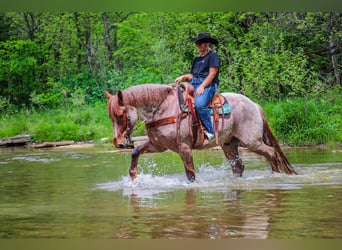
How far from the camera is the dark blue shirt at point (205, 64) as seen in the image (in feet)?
21.1

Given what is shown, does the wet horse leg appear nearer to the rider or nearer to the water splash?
the water splash

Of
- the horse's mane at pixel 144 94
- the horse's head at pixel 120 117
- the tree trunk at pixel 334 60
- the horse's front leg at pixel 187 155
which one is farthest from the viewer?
the tree trunk at pixel 334 60

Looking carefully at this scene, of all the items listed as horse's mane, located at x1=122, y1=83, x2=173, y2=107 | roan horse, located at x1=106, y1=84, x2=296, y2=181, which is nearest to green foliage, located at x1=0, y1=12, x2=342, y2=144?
roan horse, located at x1=106, y1=84, x2=296, y2=181

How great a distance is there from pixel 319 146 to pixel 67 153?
127 inches

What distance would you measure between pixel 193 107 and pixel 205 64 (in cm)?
39

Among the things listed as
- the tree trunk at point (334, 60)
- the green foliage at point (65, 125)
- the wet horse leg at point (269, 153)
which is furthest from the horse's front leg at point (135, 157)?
the green foliage at point (65, 125)

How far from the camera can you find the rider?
6.41 meters

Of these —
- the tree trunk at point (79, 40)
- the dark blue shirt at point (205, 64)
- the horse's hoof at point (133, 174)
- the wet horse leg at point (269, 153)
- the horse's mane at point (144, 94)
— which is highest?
the tree trunk at point (79, 40)

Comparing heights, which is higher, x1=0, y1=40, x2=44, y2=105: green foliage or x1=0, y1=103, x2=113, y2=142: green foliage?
x1=0, y1=40, x2=44, y2=105: green foliage

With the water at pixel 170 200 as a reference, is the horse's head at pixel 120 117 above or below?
above

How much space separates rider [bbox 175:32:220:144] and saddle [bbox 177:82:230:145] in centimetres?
4

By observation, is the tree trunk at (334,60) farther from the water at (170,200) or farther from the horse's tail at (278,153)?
the horse's tail at (278,153)

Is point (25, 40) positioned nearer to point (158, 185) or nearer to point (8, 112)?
point (8, 112)

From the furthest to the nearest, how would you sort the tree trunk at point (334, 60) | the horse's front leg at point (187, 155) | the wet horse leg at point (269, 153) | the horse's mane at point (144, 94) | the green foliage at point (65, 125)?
the green foliage at point (65, 125)
the tree trunk at point (334, 60)
the wet horse leg at point (269, 153)
the horse's front leg at point (187, 155)
the horse's mane at point (144, 94)
